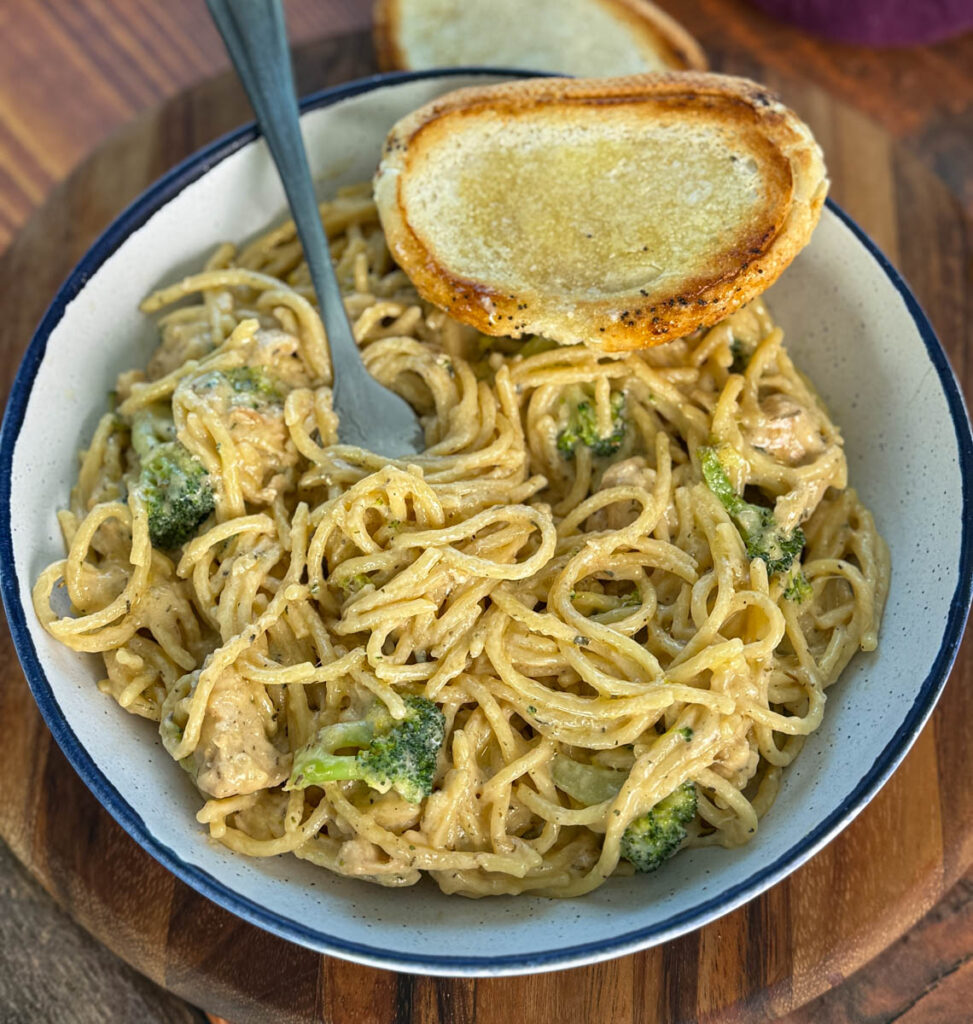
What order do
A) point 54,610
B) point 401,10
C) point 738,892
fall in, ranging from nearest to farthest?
1. point 738,892
2. point 54,610
3. point 401,10

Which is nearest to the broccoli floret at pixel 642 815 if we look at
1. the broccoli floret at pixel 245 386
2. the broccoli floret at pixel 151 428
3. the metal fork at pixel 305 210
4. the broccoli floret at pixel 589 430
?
the broccoli floret at pixel 589 430

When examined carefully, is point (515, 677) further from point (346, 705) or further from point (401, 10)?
point (401, 10)

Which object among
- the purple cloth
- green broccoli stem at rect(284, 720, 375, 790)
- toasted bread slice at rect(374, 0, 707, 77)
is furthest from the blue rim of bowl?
the purple cloth

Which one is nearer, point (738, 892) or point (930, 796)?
point (738, 892)

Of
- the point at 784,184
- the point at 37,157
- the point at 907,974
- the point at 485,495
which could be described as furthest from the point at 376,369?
the point at 37,157

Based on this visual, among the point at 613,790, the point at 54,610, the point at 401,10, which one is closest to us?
the point at 613,790

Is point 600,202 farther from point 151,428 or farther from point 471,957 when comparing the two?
point 471,957

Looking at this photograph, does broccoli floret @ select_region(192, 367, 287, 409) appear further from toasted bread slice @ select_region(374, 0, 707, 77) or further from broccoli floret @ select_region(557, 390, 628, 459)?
toasted bread slice @ select_region(374, 0, 707, 77)
